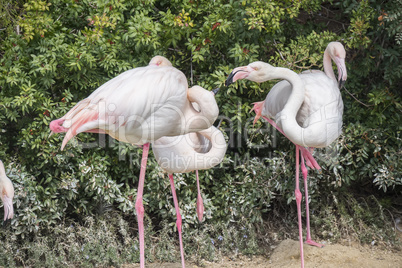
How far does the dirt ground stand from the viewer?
14.5 ft

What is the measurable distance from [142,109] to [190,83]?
2.34 meters

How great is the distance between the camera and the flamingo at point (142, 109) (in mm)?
2938

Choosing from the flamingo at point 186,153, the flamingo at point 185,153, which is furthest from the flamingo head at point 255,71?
the flamingo at point 186,153

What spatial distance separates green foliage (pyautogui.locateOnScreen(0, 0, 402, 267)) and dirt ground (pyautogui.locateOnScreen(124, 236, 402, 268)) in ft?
0.63

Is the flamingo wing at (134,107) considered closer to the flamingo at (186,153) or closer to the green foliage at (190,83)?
the flamingo at (186,153)

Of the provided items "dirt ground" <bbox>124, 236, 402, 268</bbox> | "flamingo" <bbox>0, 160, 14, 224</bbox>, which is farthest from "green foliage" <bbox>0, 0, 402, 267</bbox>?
"flamingo" <bbox>0, 160, 14, 224</bbox>

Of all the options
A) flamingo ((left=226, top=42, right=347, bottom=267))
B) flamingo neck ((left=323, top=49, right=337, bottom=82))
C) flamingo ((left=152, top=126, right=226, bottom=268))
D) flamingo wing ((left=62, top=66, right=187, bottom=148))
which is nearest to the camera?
flamingo wing ((left=62, top=66, right=187, bottom=148))

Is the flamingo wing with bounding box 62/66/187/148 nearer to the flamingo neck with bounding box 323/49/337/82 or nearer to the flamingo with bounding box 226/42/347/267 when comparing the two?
the flamingo with bounding box 226/42/347/267

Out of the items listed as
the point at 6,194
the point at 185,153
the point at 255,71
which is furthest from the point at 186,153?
the point at 6,194

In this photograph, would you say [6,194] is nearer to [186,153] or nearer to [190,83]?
[186,153]

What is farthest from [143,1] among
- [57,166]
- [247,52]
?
[57,166]

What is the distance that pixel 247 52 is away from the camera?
4.91m

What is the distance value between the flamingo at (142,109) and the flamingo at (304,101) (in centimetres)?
50

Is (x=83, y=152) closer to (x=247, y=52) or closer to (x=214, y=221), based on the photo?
(x=214, y=221)
